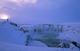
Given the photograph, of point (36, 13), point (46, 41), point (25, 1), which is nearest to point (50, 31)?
point (46, 41)

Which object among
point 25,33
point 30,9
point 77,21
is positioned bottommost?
point 25,33

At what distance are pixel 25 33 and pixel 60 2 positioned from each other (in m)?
0.62

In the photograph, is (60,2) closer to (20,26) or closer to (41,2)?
(41,2)

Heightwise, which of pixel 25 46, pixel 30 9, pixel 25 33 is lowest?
pixel 25 46

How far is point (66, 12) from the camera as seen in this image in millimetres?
2119

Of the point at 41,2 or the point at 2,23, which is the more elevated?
the point at 41,2

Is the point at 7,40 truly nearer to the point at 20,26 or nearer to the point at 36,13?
the point at 20,26

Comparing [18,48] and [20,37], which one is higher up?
[20,37]

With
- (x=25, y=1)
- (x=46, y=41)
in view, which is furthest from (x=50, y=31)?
(x=25, y=1)

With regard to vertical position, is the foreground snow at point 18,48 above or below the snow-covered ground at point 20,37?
below

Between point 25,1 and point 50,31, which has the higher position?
point 25,1

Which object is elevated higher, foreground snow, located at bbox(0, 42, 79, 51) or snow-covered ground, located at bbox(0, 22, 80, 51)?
snow-covered ground, located at bbox(0, 22, 80, 51)

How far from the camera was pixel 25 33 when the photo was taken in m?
2.14

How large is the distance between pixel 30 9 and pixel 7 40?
1.69 ft
